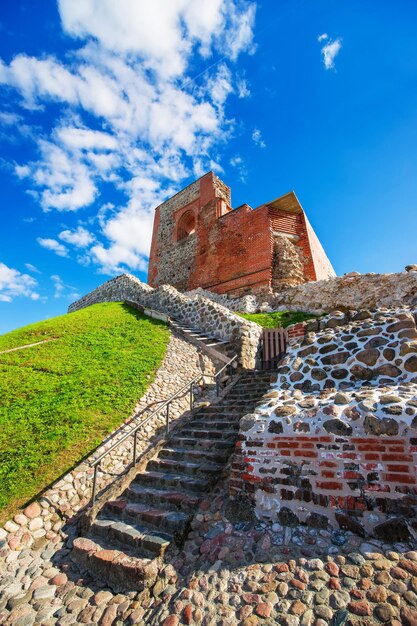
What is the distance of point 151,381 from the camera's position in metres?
7.59

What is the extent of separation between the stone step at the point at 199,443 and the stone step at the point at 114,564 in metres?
1.87

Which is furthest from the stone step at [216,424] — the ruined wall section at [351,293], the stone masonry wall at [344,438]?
the ruined wall section at [351,293]

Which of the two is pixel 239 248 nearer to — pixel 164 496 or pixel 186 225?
pixel 186 225

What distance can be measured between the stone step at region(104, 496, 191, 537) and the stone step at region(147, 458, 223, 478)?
667mm

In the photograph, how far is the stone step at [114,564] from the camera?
3053 mm

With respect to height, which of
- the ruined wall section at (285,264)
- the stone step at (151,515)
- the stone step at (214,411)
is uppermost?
the ruined wall section at (285,264)

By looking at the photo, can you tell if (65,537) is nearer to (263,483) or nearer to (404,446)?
(263,483)

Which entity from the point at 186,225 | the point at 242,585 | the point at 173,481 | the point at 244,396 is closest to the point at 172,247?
the point at 186,225

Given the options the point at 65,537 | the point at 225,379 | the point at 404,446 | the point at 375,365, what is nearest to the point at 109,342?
the point at 225,379

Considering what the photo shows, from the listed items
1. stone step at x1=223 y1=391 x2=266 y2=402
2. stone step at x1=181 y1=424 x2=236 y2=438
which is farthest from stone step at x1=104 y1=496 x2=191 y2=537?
stone step at x1=223 y1=391 x2=266 y2=402

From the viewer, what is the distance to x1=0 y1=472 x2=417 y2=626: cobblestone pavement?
2090mm

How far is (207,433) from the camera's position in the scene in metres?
5.41

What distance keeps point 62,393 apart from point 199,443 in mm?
3374

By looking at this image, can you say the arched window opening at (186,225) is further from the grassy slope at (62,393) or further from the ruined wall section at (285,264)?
the grassy slope at (62,393)
